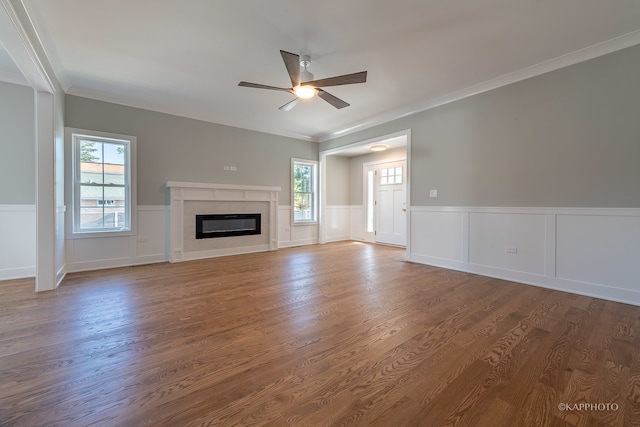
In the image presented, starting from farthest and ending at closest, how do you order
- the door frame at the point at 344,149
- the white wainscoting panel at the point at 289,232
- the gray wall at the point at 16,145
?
the white wainscoting panel at the point at 289,232
the door frame at the point at 344,149
the gray wall at the point at 16,145

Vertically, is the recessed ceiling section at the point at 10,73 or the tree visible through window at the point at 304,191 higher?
the recessed ceiling section at the point at 10,73

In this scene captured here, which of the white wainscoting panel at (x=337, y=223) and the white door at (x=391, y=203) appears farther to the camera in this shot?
the white wainscoting panel at (x=337, y=223)

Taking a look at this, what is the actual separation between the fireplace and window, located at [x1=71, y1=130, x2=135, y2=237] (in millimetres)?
1162

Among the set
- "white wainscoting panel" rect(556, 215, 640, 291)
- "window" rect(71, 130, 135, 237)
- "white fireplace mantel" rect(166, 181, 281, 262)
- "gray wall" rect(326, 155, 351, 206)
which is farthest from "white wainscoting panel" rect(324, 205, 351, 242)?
"white wainscoting panel" rect(556, 215, 640, 291)

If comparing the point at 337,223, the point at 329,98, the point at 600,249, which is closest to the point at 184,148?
the point at 329,98

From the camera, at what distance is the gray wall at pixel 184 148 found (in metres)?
4.42

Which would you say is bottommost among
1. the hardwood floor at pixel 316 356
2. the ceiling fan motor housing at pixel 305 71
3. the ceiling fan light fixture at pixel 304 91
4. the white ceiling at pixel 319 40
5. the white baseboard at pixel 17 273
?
the hardwood floor at pixel 316 356

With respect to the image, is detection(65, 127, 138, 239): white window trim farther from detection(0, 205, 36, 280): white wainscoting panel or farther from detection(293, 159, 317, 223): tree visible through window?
detection(293, 159, 317, 223): tree visible through window

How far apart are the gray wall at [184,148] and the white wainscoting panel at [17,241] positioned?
1386mm

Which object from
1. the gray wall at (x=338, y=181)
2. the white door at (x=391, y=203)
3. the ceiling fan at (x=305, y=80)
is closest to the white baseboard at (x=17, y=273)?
the ceiling fan at (x=305, y=80)

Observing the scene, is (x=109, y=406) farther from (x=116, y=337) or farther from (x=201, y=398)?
(x=116, y=337)

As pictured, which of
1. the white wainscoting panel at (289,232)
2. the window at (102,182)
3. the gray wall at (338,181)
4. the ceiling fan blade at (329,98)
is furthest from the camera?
the gray wall at (338,181)

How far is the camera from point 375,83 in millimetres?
3912

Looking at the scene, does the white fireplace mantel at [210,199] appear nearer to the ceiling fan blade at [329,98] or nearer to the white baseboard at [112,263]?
the white baseboard at [112,263]
